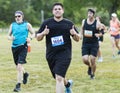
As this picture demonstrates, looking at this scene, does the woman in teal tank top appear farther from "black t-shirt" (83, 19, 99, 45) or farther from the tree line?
the tree line

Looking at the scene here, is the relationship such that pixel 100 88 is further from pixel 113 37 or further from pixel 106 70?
pixel 113 37

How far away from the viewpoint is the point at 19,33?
36.6ft

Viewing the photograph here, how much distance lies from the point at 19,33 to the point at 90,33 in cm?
232

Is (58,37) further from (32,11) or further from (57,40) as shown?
(32,11)

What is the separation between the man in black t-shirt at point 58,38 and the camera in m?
8.84

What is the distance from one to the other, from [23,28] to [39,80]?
2.19m

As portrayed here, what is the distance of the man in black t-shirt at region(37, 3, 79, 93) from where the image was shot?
884cm

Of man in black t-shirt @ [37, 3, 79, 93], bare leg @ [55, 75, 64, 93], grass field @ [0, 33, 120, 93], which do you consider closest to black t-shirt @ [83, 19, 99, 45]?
grass field @ [0, 33, 120, 93]

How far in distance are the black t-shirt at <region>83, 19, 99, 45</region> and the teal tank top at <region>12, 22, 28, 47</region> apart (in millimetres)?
2106

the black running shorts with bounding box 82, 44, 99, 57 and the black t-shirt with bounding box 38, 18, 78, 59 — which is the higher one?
the black t-shirt with bounding box 38, 18, 78, 59

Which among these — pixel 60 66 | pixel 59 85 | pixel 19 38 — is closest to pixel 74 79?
pixel 19 38

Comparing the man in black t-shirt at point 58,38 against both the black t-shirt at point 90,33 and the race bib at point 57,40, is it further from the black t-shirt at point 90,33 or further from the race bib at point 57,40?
the black t-shirt at point 90,33

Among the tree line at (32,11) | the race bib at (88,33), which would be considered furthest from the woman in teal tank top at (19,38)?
the tree line at (32,11)

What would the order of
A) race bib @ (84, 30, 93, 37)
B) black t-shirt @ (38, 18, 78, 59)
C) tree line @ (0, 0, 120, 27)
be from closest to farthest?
1. black t-shirt @ (38, 18, 78, 59)
2. race bib @ (84, 30, 93, 37)
3. tree line @ (0, 0, 120, 27)
